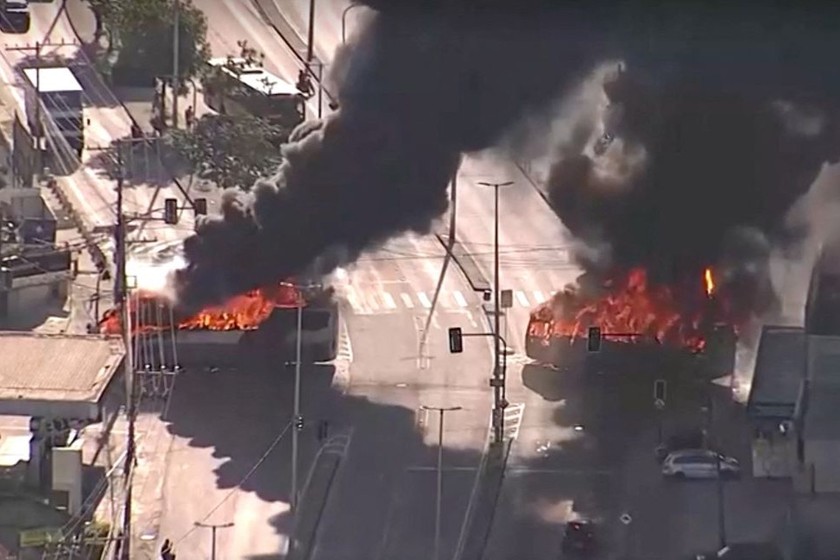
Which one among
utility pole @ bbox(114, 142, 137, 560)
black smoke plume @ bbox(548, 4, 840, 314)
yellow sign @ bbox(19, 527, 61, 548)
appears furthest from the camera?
black smoke plume @ bbox(548, 4, 840, 314)

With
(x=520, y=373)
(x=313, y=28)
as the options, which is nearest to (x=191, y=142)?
(x=313, y=28)

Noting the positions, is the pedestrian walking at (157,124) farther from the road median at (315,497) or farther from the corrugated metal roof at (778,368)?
the corrugated metal roof at (778,368)

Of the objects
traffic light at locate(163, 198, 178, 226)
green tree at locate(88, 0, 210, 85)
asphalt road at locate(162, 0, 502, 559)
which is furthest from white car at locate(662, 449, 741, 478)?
green tree at locate(88, 0, 210, 85)

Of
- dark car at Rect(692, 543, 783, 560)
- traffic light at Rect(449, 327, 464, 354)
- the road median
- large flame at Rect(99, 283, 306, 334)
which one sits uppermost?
large flame at Rect(99, 283, 306, 334)

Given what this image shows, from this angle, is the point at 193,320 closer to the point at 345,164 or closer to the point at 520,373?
the point at 345,164

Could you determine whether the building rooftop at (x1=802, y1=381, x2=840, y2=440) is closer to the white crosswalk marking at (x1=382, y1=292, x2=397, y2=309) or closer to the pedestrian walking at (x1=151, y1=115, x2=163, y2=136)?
the white crosswalk marking at (x1=382, y1=292, x2=397, y2=309)

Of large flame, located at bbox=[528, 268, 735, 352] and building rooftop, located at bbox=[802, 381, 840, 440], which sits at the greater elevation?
large flame, located at bbox=[528, 268, 735, 352]

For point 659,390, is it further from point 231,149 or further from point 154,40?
point 154,40

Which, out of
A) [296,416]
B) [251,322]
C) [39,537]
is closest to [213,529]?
[296,416]
